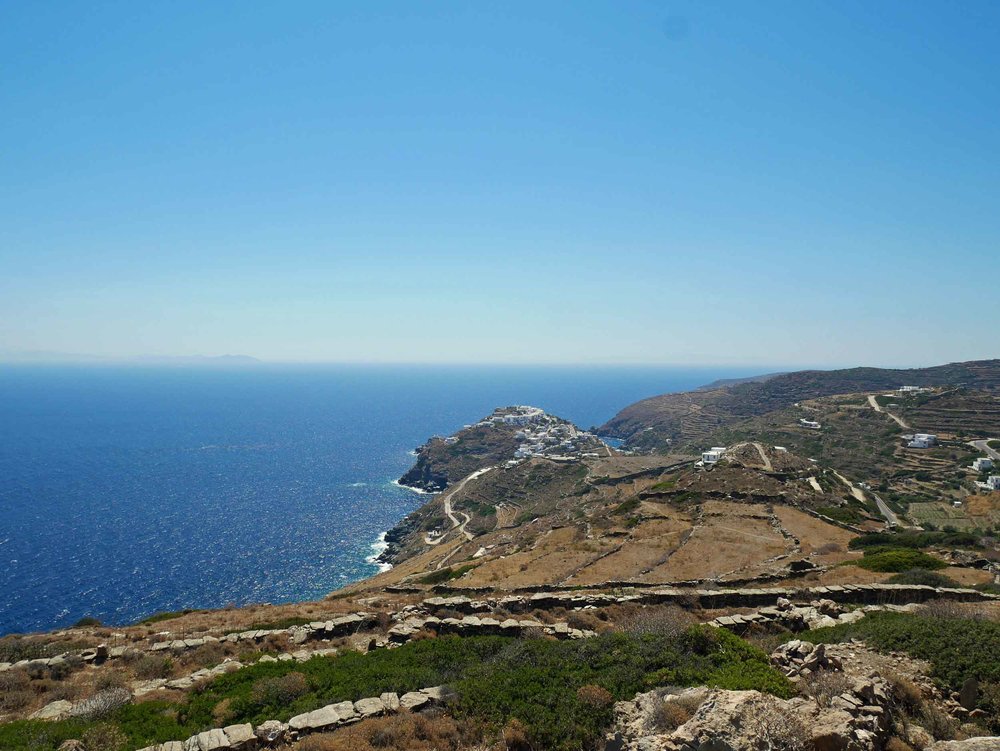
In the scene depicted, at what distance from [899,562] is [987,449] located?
68.9 m

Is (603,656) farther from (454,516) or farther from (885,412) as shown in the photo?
(885,412)

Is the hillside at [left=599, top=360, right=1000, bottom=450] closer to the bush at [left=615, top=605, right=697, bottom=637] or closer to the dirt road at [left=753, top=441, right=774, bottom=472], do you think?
the dirt road at [left=753, top=441, right=774, bottom=472]

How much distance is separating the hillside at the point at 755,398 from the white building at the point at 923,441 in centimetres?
4845

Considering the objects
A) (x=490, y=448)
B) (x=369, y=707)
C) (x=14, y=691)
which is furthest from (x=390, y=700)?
(x=490, y=448)

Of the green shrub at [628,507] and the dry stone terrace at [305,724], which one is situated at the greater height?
the dry stone terrace at [305,724]

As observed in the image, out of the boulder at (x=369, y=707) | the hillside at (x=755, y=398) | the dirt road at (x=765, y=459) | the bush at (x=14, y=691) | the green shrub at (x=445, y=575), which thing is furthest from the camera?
the hillside at (x=755, y=398)

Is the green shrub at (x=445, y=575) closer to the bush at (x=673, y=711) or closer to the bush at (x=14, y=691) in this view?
the bush at (x=14, y=691)

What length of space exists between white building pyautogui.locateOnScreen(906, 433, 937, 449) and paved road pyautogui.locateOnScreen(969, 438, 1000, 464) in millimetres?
4344

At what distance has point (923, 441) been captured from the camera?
75750 mm

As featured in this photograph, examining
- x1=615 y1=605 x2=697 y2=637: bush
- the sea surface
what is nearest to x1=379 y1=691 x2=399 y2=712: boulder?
x1=615 y1=605 x2=697 y2=637: bush

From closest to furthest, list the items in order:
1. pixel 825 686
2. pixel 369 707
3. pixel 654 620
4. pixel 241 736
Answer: pixel 825 686 < pixel 241 736 < pixel 369 707 < pixel 654 620

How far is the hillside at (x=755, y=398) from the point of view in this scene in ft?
454

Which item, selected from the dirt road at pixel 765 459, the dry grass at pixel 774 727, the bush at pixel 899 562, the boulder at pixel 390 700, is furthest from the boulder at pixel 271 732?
the dirt road at pixel 765 459

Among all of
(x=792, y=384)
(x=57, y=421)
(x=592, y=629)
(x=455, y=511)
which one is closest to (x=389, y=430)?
(x=455, y=511)
